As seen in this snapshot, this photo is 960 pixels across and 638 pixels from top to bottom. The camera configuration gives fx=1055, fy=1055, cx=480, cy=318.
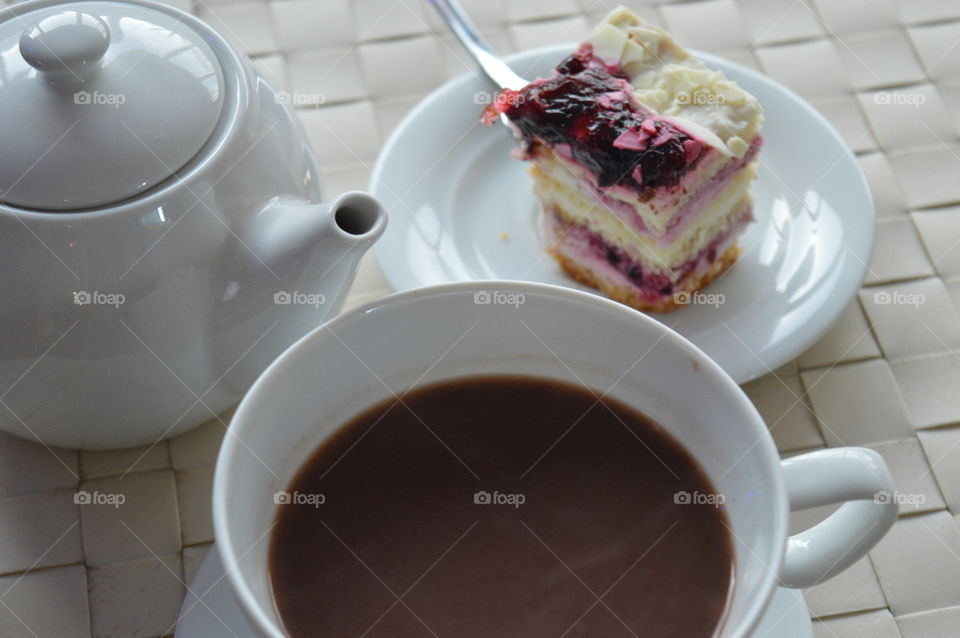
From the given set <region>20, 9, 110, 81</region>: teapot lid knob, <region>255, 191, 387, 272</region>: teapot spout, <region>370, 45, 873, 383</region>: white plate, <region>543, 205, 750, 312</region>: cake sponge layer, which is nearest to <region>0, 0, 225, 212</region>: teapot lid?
<region>20, 9, 110, 81</region>: teapot lid knob

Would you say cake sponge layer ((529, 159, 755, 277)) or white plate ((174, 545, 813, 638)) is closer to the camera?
white plate ((174, 545, 813, 638))

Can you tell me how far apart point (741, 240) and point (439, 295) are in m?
0.70

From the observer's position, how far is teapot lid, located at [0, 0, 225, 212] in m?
0.96

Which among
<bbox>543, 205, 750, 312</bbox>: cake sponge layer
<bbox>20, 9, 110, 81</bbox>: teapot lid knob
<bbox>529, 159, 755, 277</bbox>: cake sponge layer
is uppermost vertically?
<bbox>20, 9, 110, 81</bbox>: teapot lid knob

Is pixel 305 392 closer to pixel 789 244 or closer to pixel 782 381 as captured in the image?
pixel 782 381

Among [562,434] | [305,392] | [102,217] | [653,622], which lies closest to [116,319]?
[102,217]

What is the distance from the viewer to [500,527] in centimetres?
85

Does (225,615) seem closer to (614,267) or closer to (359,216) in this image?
(359,216)

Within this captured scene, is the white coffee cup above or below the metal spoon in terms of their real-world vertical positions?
above

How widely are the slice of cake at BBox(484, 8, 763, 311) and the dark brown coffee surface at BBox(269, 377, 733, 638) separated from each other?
1.69ft

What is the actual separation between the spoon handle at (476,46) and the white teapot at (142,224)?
482 mm

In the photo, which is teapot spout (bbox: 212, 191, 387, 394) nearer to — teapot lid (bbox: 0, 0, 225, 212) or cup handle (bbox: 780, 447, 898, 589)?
teapot lid (bbox: 0, 0, 225, 212)

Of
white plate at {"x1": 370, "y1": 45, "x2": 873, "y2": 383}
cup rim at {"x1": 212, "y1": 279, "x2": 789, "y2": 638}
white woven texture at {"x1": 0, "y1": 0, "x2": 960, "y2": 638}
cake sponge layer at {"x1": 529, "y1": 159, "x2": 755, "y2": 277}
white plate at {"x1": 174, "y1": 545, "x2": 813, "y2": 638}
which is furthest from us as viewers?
cake sponge layer at {"x1": 529, "y1": 159, "x2": 755, "y2": 277}

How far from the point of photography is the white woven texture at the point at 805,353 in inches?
43.6
